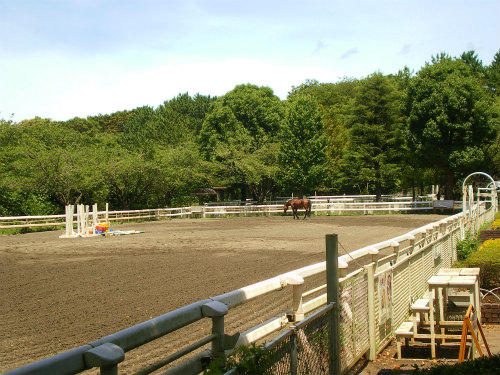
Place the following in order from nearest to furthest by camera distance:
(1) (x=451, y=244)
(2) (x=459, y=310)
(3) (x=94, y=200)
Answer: (2) (x=459, y=310), (1) (x=451, y=244), (3) (x=94, y=200)

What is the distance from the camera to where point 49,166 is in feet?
116

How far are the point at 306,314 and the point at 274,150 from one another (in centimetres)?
4505

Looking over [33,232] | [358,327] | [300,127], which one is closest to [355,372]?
[358,327]

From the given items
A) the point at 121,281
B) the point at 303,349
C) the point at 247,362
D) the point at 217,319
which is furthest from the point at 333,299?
the point at 121,281

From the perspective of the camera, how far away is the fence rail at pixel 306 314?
97.0 inches

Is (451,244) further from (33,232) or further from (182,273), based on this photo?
(33,232)

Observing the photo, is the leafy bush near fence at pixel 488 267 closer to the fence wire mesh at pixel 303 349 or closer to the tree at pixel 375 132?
the fence wire mesh at pixel 303 349

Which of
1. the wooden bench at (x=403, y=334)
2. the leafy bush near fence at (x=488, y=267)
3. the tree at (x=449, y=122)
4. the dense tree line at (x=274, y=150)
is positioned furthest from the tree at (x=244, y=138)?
the wooden bench at (x=403, y=334)

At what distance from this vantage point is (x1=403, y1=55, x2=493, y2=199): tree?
40250mm

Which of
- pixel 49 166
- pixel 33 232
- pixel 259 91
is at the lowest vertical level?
pixel 33 232

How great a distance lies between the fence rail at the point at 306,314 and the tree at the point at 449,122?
29844 mm

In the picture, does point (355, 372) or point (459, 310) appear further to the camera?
point (459, 310)

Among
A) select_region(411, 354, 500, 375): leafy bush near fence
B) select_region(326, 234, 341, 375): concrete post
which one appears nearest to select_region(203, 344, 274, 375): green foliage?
select_region(411, 354, 500, 375): leafy bush near fence

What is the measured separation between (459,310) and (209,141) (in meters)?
47.6
